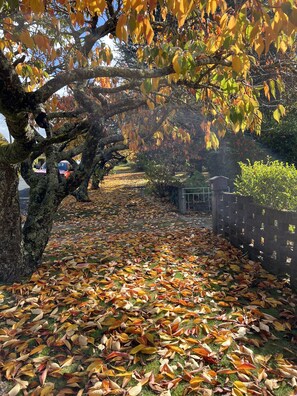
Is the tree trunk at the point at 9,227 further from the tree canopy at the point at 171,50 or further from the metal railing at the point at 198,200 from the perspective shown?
the metal railing at the point at 198,200

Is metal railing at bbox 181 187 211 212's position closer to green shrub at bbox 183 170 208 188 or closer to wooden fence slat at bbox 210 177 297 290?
green shrub at bbox 183 170 208 188

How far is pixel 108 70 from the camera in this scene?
3408 mm

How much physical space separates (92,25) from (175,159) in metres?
8.63

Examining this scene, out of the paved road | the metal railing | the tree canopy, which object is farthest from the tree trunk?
the paved road

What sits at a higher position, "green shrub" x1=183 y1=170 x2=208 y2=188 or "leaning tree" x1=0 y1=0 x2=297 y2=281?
"leaning tree" x1=0 y1=0 x2=297 y2=281

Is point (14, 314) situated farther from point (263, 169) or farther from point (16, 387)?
point (263, 169)

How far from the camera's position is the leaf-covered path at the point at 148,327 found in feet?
8.20

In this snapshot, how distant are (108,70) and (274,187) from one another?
3.25 meters

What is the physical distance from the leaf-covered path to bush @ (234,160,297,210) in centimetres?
109

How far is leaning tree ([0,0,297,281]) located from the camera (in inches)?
96.1

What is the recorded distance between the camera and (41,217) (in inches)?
193

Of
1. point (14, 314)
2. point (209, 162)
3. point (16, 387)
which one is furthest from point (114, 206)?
point (16, 387)

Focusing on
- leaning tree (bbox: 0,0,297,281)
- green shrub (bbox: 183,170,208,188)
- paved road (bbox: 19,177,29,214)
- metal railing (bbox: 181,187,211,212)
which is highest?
leaning tree (bbox: 0,0,297,281)

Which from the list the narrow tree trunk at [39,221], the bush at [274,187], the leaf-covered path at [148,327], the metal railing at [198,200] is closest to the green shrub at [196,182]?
the metal railing at [198,200]
